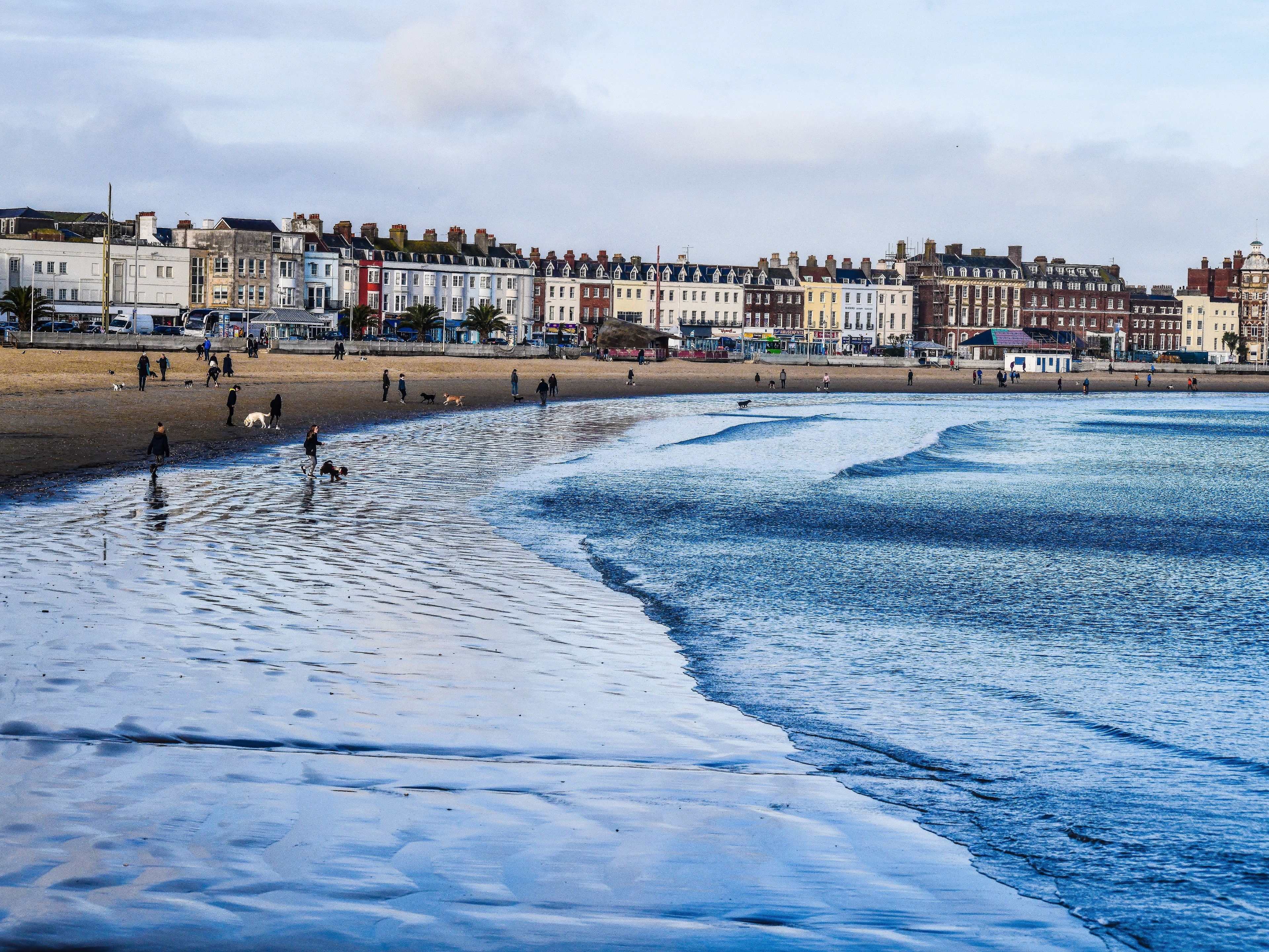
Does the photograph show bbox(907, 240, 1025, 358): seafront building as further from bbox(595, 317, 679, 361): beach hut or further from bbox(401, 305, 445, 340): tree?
bbox(401, 305, 445, 340): tree

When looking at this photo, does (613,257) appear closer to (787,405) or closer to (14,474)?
(787,405)

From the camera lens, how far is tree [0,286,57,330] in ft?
309

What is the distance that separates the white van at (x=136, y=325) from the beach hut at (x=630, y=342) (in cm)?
3512

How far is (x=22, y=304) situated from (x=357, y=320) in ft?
87.4

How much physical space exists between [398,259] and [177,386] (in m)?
73.9

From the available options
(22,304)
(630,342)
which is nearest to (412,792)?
(22,304)

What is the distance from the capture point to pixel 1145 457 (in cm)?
4181

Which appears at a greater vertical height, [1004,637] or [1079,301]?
[1079,301]

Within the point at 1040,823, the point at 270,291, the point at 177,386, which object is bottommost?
the point at 1040,823

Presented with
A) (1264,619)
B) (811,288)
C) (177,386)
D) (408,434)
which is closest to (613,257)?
(811,288)

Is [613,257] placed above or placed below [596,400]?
above

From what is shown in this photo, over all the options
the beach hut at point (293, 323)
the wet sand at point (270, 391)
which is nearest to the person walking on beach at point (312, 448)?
the wet sand at point (270, 391)

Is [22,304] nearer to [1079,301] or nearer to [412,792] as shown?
[412,792]

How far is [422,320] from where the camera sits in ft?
371
